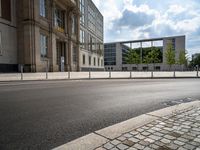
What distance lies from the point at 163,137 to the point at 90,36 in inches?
2668

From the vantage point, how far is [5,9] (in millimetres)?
31062

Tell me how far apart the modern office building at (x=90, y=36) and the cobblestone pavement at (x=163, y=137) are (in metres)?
54.6

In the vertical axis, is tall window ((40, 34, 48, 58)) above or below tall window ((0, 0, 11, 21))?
below

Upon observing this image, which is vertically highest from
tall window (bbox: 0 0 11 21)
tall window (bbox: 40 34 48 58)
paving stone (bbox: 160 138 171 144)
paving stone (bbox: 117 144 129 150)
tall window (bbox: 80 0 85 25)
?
tall window (bbox: 80 0 85 25)

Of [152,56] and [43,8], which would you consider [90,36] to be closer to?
[152,56]

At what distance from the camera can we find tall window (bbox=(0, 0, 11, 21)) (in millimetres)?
30216

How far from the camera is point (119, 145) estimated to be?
3193 millimetres

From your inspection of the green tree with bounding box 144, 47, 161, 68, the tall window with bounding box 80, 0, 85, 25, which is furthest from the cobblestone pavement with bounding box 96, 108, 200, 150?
the green tree with bounding box 144, 47, 161, 68

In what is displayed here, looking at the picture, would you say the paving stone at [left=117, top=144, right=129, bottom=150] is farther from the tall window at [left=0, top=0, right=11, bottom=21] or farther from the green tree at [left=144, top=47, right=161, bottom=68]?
the green tree at [left=144, top=47, right=161, bottom=68]

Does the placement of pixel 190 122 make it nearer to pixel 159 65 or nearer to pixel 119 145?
pixel 119 145

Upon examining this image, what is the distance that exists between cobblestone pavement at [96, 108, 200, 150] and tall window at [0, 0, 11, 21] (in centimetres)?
3262

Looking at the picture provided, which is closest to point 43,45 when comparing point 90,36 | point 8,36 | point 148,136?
point 8,36

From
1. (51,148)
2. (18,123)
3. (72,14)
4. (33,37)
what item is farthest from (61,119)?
(72,14)

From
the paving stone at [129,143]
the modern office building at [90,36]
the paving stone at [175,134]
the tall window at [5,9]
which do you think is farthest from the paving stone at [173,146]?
the modern office building at [90,36]
